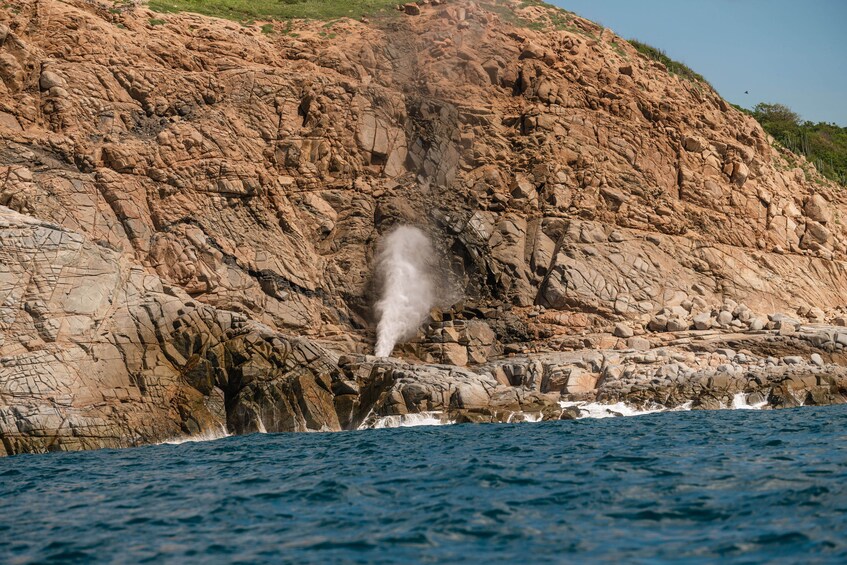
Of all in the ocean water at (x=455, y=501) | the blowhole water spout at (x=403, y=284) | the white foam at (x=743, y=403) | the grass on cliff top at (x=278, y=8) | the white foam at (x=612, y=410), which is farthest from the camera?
the grass on cliff top at (x=278, y=8)

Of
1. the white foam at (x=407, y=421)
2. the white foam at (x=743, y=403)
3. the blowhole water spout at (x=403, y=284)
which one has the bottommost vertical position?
the white foam at (x=407, y=421)

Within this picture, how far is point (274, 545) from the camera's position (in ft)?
42.2

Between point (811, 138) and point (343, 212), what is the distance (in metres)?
39.3

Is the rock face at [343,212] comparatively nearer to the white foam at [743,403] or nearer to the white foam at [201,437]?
the white foam at [201,437]

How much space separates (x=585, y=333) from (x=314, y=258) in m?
11.5

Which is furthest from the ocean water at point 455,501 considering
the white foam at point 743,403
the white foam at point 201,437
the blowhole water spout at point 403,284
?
the blowhole water spout at point 403,284

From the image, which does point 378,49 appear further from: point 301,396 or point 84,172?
point 301,396

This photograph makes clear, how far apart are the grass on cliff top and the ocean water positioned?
1217 inches

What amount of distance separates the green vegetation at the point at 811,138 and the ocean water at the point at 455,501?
39552 mm

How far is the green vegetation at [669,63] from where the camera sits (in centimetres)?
5591

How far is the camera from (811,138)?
222ft

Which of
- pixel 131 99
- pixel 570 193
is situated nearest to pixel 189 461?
pixel 131 99

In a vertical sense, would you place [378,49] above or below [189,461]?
above

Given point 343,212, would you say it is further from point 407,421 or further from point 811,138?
point 811,138
